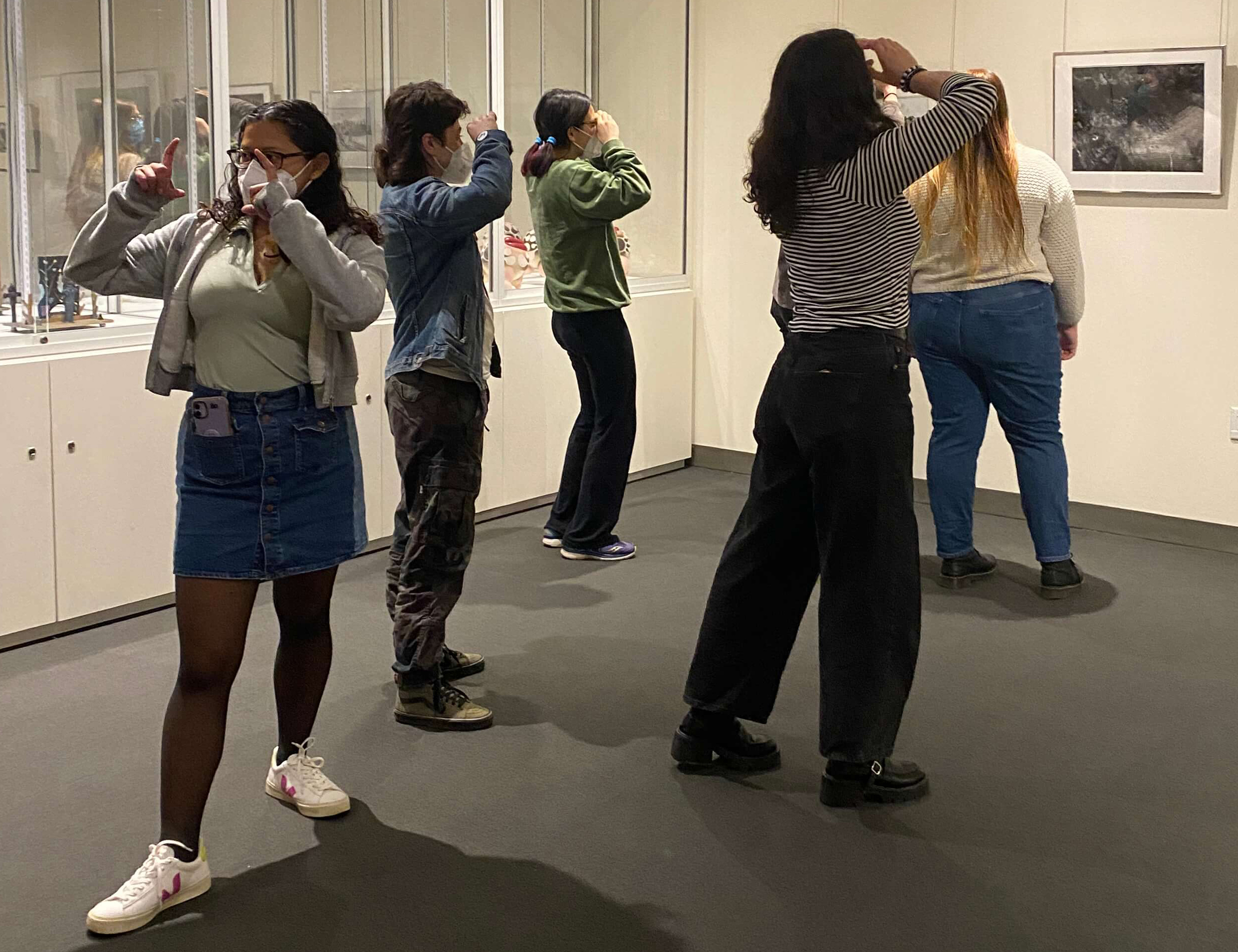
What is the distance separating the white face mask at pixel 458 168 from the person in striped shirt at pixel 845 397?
784 millimetres

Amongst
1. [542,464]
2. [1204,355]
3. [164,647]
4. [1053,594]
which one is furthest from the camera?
[542,464]

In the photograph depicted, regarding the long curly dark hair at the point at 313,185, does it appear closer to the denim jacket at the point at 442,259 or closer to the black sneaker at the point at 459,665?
the denim jacket at the point at 442,259

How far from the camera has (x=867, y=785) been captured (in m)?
3.07

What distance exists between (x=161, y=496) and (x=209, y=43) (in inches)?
54.6

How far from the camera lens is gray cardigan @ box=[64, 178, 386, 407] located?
246 centimetres

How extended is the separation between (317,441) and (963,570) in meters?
2.73

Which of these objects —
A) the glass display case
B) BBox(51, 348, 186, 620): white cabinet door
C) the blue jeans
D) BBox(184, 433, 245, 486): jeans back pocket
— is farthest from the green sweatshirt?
BBox(184, 433, 245, 486): jeans back pocket

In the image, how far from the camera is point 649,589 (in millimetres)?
4680

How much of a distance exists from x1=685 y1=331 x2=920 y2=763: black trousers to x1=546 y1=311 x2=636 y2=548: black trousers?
6.15ft

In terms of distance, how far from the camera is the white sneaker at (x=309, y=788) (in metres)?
2.97

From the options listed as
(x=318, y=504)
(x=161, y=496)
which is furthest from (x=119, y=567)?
(x=318, y=504)

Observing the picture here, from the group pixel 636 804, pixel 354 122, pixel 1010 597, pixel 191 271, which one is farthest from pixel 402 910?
pixel 354 122

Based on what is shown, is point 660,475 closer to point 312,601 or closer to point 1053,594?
point 1053,594

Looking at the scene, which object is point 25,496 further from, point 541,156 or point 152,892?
point 541,156
